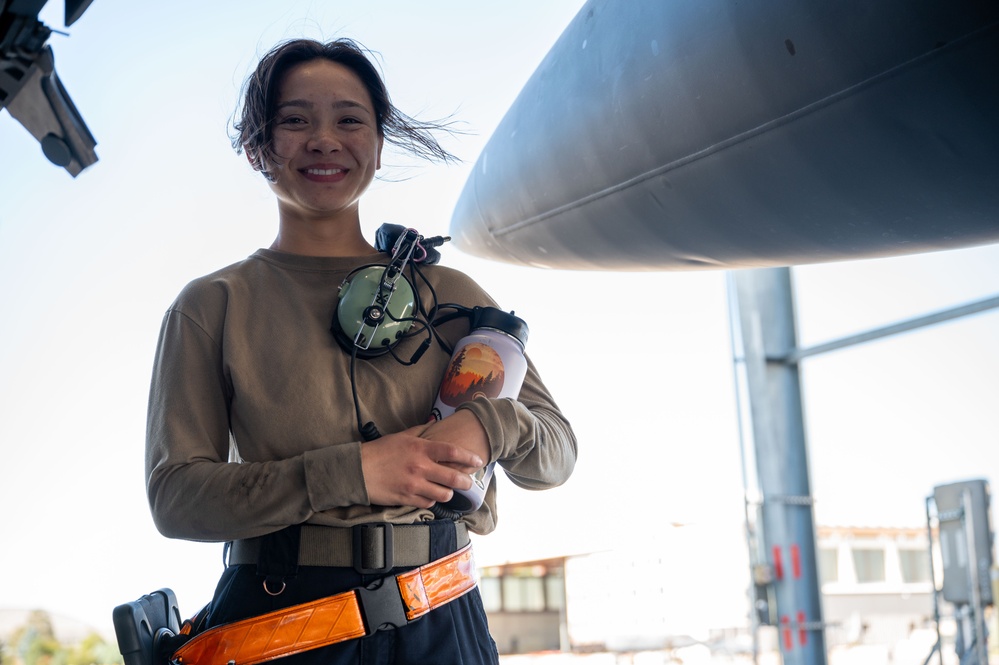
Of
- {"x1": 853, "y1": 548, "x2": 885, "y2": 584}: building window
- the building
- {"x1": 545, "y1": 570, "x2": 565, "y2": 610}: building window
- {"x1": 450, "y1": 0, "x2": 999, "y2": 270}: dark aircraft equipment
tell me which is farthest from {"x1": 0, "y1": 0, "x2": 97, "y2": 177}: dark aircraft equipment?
{"x1": 853, "y1": 548, "x2": 885, "y2": 584}: building window

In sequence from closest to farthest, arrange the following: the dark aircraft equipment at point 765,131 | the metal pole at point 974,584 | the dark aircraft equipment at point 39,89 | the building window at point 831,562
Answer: the dark aircraft equipment at point 39,89
the dark aircraft equipment at point 765,131
the metal pole at point 974,584
the building window at point 831,562

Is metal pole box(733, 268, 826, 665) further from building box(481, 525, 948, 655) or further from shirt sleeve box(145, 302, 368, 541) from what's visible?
shirt sleeve box(145, 302, 368, 541)

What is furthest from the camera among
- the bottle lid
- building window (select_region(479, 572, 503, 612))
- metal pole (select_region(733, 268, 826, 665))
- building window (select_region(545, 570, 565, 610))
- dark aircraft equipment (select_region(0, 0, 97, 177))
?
building window (select_region(545, 570, 565, 610))

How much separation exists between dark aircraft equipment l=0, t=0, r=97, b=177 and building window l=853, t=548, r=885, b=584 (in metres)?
15.7

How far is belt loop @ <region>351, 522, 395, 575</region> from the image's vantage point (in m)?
0.93

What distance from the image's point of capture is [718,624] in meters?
10.4

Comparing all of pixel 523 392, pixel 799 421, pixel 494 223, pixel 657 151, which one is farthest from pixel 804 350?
pixel 523 392

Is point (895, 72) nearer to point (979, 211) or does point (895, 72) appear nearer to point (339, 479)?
point (979, 211)

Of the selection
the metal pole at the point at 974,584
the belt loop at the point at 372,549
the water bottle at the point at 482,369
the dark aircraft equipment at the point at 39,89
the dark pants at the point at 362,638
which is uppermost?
the dark aircraft equipment at the point at 39,89

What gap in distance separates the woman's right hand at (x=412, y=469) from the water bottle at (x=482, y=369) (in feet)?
0.21

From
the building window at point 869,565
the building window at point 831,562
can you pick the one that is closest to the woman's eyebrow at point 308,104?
the building window at point 831,562

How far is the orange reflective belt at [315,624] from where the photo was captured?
35.3 inches

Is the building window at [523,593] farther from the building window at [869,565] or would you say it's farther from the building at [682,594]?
the building window at [869,565]

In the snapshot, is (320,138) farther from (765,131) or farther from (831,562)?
(831,562)
